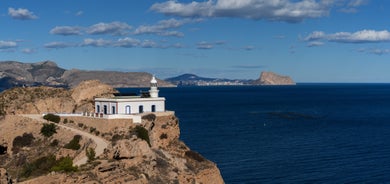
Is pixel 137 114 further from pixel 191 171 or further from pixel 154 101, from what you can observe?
pixel 191 171

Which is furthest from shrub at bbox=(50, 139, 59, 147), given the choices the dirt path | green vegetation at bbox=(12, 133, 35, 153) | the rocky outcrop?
the rocky outcrop

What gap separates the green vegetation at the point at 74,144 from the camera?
41.7m

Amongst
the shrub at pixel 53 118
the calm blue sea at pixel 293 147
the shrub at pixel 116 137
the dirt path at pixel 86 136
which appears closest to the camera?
the dirt path at pixel 86 136

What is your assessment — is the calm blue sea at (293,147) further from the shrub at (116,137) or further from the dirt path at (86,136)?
the dirt path at (86,136)

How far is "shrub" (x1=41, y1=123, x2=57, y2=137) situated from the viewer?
1801 inches

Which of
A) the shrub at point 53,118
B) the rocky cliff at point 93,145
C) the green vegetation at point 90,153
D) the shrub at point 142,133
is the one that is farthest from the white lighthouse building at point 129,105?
the green vegetation at point 90,153

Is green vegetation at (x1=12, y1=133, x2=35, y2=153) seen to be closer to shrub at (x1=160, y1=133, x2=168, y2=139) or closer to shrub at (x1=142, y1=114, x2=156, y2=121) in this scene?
shrub at (x1=142, y1=114, x2=156, y2=121)

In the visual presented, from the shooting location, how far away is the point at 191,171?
4122 cm

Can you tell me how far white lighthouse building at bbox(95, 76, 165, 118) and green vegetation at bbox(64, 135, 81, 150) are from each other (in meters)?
4.39

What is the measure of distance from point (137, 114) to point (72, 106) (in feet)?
34.5

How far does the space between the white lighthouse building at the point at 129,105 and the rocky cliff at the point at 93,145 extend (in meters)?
2.18

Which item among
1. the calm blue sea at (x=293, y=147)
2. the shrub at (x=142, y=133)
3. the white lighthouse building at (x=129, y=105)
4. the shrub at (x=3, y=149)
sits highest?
the white lighthouse building at (x=129, y=105)

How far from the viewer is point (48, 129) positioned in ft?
151

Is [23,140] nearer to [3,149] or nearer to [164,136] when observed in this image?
[3,149]
